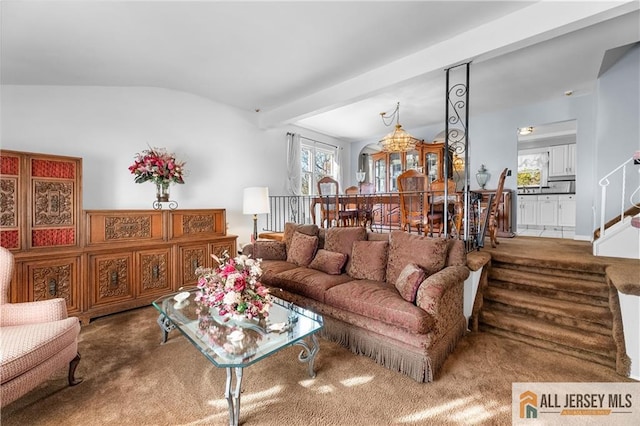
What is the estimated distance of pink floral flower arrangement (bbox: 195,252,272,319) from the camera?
1.88 metres

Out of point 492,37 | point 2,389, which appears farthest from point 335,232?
point 2,389

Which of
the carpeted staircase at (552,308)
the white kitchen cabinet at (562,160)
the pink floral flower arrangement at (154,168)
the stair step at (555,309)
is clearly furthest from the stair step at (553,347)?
the white kitchen cabinet at (562,160)

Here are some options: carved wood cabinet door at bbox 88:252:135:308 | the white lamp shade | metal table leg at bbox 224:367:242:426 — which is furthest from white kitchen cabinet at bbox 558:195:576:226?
carved wood cabinet door at bbox 88:252:135:308

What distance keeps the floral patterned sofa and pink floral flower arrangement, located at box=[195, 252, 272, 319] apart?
760mm

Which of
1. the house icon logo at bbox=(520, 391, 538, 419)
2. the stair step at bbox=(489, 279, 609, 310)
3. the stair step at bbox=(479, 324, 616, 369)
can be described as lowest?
the house icon logo at bbox=(520, 391, 538, 419)

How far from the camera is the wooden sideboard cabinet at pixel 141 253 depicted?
118 inches

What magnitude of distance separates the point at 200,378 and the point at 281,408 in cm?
68

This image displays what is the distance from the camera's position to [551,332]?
2.40 meters

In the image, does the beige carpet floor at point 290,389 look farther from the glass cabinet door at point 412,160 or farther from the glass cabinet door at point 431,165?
the glass cabinet door at point 412,160

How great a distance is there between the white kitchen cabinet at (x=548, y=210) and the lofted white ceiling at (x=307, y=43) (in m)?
3.59

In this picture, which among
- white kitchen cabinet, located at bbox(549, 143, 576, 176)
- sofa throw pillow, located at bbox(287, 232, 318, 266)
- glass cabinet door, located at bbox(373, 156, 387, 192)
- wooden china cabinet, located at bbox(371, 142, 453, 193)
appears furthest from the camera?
glass cabinet door, located at bbox(373, 156, 387, 192)

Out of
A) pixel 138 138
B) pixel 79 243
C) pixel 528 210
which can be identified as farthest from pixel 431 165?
pixel 79 243

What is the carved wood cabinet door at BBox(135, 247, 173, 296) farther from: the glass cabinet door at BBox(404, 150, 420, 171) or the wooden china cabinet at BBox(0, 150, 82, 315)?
the glass cabinet door at BBox(404, 150, 420, 171)

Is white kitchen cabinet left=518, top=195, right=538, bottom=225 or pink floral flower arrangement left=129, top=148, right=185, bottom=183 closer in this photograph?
pink floral flower arrangement left=129, top=148, right=185, bottom=183
